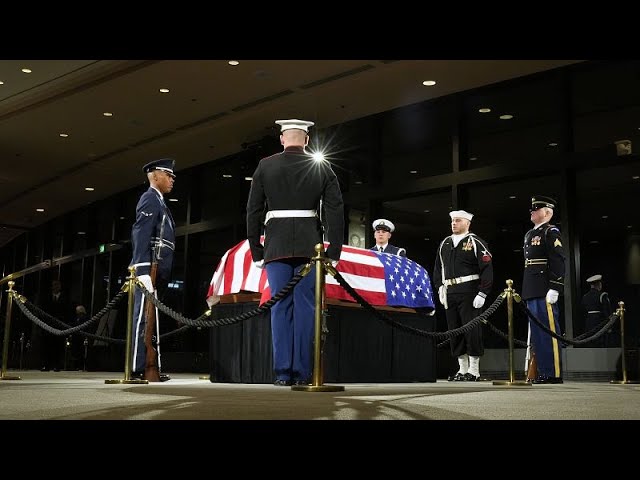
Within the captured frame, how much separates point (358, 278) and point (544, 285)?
2.01 m

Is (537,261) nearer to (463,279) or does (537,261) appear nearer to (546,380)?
(463,279)

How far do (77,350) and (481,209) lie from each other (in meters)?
7.83

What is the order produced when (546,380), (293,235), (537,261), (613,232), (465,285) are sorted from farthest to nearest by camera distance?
(613,232) → (465,285) → (537,261) → (546,380) → (293,235)

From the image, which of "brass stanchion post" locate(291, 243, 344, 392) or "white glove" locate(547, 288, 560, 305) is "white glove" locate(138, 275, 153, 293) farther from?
"white glove" locate(547, 288, 560, 305)

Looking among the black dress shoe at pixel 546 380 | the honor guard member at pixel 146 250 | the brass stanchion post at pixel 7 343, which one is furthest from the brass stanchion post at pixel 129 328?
the black dress shoe at pixel 546 380

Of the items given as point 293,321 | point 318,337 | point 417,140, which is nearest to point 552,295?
point 293,321

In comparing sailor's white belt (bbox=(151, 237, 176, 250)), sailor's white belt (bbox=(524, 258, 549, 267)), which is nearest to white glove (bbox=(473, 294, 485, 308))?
sailor's white belt (bbox=(524, 258, 549, 267))

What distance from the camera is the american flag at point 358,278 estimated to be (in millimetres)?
5891

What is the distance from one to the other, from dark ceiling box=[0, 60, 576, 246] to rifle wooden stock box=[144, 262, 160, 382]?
4.30m

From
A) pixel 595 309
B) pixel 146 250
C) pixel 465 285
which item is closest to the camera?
pixel 146 250

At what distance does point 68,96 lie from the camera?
420 inches

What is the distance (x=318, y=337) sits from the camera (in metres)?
4.21
